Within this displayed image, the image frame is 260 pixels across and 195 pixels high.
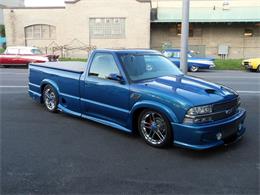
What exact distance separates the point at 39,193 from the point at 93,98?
2740 mm

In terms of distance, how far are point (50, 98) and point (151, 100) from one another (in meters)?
3.39

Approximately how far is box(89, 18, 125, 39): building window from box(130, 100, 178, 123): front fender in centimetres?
2758

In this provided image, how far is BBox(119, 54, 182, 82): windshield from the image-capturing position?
18.7 ft

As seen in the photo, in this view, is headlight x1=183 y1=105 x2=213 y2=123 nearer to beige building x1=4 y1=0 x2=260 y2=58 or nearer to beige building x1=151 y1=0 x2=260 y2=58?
beige building x1=4 y1=0 x2=260 y2=58

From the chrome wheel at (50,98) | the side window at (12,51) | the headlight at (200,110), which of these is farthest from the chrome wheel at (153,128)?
the side window at (12,51)

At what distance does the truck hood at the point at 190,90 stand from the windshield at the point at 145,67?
26 centimetres

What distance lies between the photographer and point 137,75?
5688 millimetres

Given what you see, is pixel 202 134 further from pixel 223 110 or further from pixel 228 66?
pixel 228 66

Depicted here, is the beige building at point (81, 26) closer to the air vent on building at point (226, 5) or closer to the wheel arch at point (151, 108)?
the air vent on building at point (226, 5)

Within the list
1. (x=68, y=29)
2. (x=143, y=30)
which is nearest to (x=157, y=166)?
(x=143, y=30)

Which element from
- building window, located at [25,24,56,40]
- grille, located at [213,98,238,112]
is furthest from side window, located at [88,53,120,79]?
building window, located at [25,24,56,40]

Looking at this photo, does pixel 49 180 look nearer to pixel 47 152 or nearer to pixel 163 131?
pixel 47 152

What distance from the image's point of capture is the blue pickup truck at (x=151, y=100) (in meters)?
4.71

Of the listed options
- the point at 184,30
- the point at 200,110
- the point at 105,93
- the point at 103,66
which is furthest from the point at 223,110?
the point at 184,30
